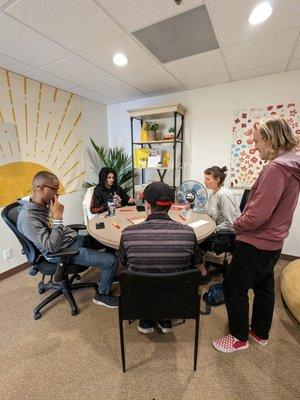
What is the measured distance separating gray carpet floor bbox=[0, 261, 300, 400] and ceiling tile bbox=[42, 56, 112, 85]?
7.98ft

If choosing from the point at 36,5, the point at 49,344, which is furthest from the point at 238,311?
the point at 36,5

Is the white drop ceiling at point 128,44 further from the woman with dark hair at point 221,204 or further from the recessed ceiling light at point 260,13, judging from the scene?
the woman with dark hair at point 221,204

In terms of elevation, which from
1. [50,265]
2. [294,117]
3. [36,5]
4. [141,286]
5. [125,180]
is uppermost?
[36,5]

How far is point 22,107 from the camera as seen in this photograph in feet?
8.06

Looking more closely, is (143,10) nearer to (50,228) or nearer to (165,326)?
(50,228)

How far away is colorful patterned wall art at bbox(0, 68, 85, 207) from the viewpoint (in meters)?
2.33

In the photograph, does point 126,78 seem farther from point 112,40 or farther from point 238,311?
point 238,311

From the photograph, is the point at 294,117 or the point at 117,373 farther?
the point at 294,117

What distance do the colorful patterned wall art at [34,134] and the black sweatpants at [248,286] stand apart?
2.49 meters

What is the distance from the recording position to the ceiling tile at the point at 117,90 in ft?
8.76

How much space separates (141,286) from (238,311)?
0.76 meters

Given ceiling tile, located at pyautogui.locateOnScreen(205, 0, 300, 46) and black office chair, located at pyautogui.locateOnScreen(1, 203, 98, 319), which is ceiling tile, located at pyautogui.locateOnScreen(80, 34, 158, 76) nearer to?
ceiling tile, located at pyautogui.locateOnScreen(205, 0, 300, 46)

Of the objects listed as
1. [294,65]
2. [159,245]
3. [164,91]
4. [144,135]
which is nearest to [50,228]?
[159,245]

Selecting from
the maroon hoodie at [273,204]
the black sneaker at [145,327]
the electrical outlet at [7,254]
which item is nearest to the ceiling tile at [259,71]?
the maroon hoodie at [273,204]
